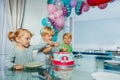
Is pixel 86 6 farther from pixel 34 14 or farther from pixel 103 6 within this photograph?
pixel 34 14

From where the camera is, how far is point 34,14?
218 centimetres

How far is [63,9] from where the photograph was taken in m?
1.99

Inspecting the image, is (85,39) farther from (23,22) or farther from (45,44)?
(23,22)

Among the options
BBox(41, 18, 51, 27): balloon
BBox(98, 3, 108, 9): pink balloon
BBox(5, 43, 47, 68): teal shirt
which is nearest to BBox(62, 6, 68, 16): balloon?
BBox(41, 18, 51, 27): balloon

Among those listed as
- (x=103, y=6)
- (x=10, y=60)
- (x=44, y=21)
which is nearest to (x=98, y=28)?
(x=103, y=6)

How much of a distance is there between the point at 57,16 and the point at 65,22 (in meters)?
0.11

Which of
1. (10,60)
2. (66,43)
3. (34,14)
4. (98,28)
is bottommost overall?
(10,60)

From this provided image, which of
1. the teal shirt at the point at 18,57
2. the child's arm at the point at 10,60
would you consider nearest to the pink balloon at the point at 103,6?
the teal shirt at the point at 18,57

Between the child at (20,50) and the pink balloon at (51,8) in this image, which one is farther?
the pink balloon at (51,8)

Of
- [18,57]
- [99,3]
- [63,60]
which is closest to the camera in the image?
[63,60]

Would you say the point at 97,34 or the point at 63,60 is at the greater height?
the point at 97,34

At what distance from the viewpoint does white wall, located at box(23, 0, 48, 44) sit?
212 cm

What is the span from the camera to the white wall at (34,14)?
2.12 m

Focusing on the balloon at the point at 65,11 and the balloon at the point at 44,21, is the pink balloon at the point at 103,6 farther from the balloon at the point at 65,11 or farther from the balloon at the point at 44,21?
the balloon at the point at 44,21
